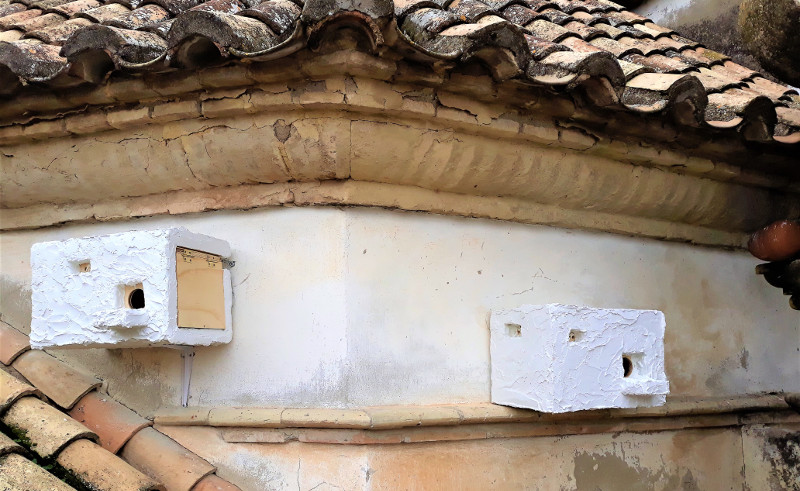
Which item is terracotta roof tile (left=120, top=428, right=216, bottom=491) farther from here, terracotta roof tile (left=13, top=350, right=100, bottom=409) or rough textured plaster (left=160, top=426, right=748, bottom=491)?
terracotta roof tile (left=13, top=350, right=100, bottom=409)

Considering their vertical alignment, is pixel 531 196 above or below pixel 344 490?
above

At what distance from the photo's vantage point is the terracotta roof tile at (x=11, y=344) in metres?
2.90

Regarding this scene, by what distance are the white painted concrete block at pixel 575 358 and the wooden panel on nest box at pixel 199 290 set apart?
101 centimetres

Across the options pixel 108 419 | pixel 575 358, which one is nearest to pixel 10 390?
pixel 108 419

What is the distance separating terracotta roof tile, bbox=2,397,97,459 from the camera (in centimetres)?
242

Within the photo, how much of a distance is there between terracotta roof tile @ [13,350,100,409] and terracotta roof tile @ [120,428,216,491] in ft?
1.04

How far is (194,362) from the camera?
2717 mm

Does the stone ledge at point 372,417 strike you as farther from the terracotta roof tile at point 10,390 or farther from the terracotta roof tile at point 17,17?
the terracotta roof tile at point 17,17

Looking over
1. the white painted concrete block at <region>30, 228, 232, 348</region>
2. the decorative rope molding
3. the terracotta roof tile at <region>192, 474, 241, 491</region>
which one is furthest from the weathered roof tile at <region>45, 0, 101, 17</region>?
the terracotta roof tile at <region>192, 474, 241, 491</region>

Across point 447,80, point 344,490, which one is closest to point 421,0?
point 447,80

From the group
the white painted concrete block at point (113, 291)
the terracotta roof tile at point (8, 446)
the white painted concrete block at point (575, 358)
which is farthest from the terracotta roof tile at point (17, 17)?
the white painted concrete block at point (575, 358)

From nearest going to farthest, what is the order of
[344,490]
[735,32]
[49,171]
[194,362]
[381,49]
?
[381,49]
[344,490]
[194,362]
[49,171]
[735,32]

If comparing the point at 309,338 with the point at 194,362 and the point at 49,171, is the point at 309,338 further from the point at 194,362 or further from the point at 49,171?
the point at 49,171

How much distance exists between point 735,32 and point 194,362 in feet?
11.7
